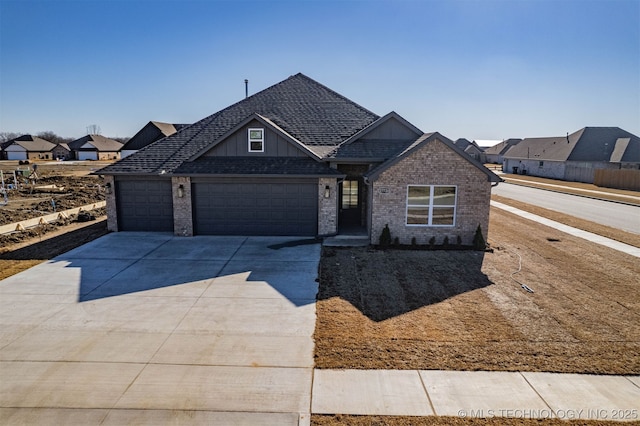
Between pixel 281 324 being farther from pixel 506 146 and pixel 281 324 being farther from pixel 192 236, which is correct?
pixel 506 146

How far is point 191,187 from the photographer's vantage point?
53.9 ft

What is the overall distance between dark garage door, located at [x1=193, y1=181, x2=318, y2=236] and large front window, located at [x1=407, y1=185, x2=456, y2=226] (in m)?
4.00

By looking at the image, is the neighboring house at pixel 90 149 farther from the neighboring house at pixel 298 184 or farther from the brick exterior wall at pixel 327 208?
the brick exterior wall at pixel 327 208

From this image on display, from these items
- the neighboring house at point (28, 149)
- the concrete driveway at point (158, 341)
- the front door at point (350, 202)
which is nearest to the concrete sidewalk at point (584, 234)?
the front door at point (350, 202)

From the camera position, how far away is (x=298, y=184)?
53.3ft

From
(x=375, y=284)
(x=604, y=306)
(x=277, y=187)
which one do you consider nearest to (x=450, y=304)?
(x=375, y=284)

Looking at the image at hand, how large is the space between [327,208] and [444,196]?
4.68 meters

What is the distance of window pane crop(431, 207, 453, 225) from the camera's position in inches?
584

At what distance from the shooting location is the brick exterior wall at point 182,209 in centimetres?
1631

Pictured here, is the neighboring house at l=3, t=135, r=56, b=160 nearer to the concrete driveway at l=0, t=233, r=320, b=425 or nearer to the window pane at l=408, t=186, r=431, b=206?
the concrete driveway at l=0, t=233, r=320, b=425

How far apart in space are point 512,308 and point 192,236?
40.9 ft

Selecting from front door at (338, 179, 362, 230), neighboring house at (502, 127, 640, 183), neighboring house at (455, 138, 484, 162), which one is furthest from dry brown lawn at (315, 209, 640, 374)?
neighboring house at (455, 138, 484, 162)

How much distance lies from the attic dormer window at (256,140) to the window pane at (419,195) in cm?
671

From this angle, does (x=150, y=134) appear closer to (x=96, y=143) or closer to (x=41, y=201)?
(x=41, y=201)
